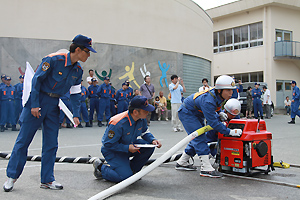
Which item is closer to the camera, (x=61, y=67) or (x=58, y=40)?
(x=61, y=67)

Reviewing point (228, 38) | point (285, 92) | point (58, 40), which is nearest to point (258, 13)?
point (228, 38)

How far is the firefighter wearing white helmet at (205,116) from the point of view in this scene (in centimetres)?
500

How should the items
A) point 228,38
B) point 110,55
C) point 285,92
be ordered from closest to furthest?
point 110,55 → point 285,92 → point 228,38

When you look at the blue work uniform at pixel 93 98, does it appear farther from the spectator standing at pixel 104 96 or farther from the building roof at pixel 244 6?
the building roof at pixel 244 6

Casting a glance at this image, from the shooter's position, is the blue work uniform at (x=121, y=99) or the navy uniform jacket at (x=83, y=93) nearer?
the navy uniform jacket at (x=83, y=93)

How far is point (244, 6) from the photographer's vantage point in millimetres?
29766

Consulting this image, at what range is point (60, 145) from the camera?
8297mm

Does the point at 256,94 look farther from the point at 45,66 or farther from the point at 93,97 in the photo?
the point at 45,66

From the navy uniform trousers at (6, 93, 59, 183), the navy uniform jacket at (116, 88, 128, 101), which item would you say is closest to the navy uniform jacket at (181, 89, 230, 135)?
the navy uniform trousers at (6, 93, 59, 183)

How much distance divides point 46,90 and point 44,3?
1240cm

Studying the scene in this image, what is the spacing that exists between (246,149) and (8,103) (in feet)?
34.0

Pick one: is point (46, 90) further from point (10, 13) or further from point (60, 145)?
point (10, 13)

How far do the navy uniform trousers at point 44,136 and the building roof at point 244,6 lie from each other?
27.8m

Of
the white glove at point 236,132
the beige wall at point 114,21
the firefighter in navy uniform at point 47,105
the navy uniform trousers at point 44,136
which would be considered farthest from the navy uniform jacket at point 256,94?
the navy uniform trousers at point 44,136
